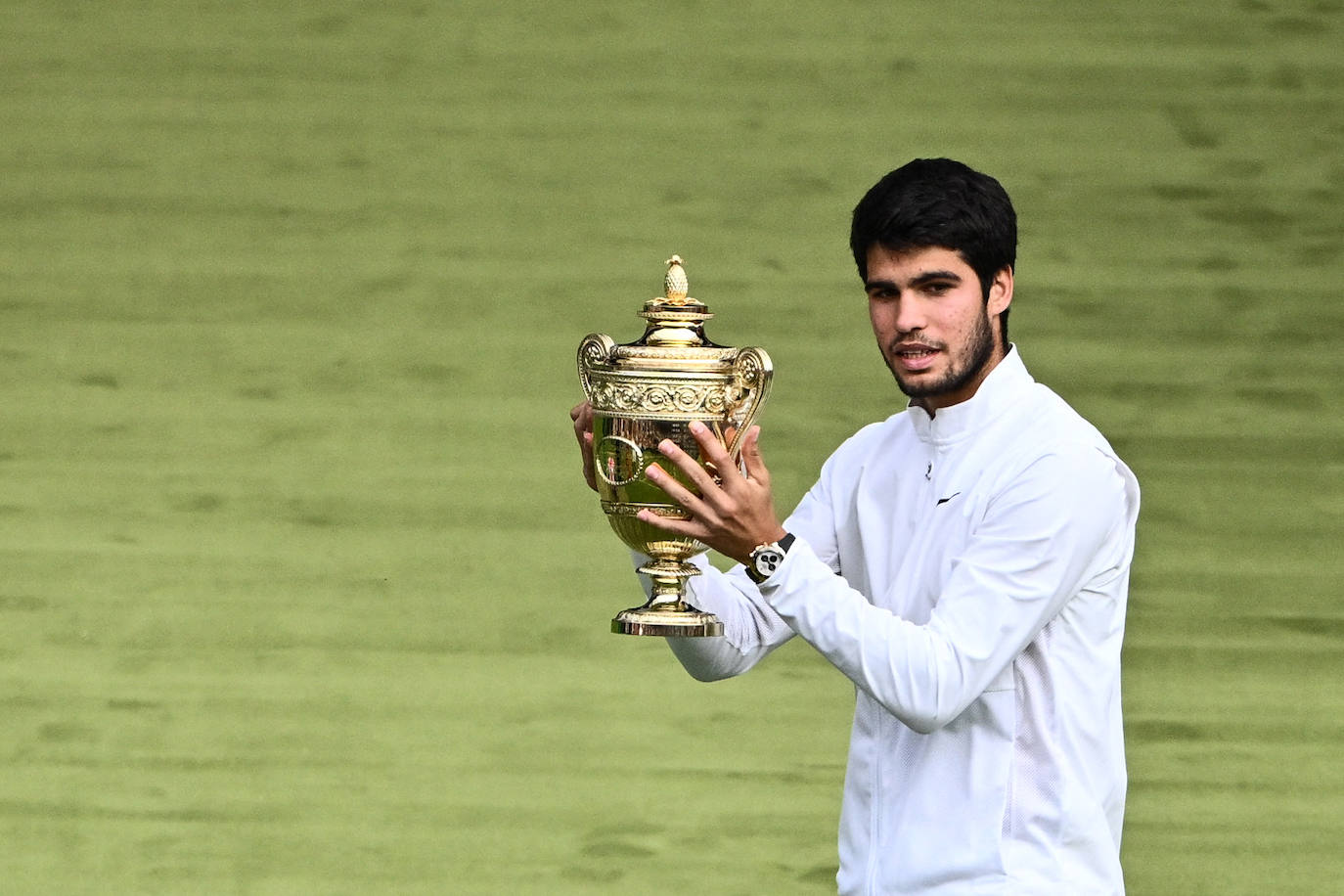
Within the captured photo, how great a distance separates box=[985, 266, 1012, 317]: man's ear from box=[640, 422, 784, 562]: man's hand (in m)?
0.40

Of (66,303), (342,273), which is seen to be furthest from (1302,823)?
(66,303)

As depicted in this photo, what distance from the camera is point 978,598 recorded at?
2408mm

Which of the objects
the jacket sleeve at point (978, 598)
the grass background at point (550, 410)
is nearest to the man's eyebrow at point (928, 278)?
the jacket sleeve at point (978, 598)

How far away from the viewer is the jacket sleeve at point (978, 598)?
237 cm

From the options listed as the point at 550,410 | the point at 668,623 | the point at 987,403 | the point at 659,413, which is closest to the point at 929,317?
the point at 987,403

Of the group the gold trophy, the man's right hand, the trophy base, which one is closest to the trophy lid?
the gold trophy

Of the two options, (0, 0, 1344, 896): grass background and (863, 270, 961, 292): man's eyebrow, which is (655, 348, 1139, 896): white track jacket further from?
(0, 0, 1344, 896): grass background

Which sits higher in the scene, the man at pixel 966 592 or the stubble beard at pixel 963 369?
the stubble beard at pixel 963 369

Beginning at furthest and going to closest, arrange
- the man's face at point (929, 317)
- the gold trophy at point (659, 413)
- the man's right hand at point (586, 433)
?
the man's right hand at point (586, 433), the gold trophy at point (659, 413), the man's face at point (929, 317)

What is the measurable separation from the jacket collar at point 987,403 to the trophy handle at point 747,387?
25cm

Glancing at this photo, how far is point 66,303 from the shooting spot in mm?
4250

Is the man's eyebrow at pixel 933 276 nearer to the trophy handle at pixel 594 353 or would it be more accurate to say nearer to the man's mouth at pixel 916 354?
the man's mouth at pixel 916 354

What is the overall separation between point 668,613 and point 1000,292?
→ 65 centimetres

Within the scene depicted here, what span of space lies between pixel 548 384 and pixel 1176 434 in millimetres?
1394
